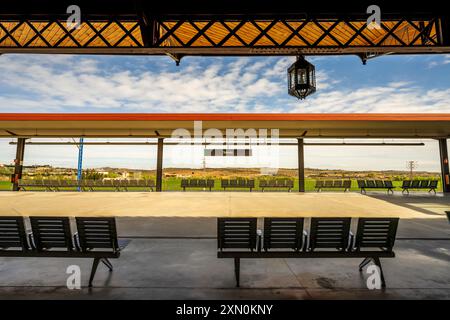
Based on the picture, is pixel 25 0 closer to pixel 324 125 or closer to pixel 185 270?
pixel 185 270

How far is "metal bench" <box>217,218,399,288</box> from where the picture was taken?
3.57 metres

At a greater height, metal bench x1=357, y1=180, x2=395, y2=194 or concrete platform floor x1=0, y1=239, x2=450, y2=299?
metal bench x1=357, y1=180, x2=395, y2=194

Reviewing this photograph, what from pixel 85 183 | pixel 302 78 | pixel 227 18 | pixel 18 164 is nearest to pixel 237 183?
pixel 85 183

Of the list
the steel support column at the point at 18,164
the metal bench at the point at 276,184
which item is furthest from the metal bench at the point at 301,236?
the steel support column at the point at 18,164

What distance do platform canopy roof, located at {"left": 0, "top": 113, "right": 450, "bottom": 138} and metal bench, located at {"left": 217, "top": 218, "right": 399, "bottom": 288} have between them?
31.6ft

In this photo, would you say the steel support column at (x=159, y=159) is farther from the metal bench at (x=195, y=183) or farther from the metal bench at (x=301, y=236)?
the metal bench at (x=301, y=236)

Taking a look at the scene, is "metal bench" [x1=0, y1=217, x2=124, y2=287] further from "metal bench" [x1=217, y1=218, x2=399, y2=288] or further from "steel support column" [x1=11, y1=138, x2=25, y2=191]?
"steel support column" [x1=11, y1=138, x2=25, y2=191]

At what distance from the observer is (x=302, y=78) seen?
4.96 metres

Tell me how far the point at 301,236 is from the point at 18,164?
65.3ft

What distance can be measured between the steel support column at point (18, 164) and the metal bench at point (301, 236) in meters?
19.0

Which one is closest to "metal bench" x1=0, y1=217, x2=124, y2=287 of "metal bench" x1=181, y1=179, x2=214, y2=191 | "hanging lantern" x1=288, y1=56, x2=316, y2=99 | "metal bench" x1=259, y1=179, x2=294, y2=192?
"hanging lantern" x1=288, y1=56, x2=316, y2=99

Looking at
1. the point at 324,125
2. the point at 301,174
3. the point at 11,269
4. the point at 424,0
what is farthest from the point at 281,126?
the point at 11,269

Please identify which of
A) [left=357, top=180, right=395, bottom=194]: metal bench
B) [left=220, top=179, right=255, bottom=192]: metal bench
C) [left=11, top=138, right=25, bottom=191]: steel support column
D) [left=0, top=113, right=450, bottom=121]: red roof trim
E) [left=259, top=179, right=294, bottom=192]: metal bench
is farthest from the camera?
[left=220, top=179, right=255, bottom=192]: metal bench

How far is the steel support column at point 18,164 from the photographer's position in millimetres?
16569
